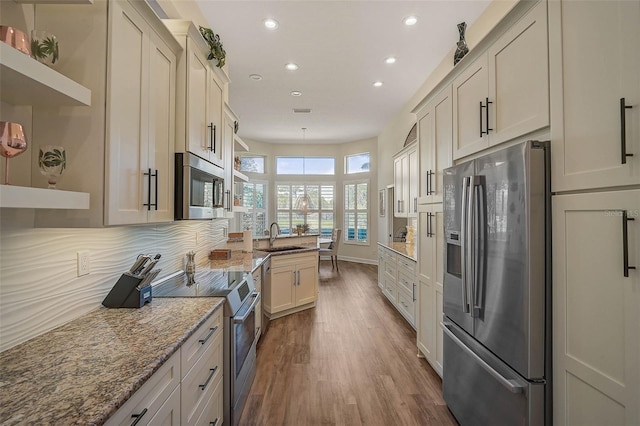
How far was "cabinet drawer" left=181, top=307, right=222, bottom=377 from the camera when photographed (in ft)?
4.41

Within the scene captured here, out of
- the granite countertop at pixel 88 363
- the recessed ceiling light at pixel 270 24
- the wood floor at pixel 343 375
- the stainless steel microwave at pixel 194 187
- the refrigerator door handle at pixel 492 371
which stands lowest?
the wood floor at pixel 343 375

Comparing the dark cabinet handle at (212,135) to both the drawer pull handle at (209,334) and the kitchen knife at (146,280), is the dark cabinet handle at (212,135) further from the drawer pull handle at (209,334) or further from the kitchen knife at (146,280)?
the drawer pull handle at (209,334)

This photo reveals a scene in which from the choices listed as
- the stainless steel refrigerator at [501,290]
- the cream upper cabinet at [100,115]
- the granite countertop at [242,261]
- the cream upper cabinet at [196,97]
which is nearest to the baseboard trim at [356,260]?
the granite countertop at [242,261]

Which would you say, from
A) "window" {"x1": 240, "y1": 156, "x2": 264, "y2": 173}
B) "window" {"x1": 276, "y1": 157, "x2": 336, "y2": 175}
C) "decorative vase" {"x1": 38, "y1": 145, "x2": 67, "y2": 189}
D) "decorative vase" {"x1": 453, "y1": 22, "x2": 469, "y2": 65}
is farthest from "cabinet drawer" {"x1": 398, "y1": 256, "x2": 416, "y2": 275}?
"window" {"x1": 240, "y1": 156, "x2": 264, "y2": 173}

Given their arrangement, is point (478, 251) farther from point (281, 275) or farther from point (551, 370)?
point (281, 275)

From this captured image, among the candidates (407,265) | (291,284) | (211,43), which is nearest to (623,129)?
(211,43)

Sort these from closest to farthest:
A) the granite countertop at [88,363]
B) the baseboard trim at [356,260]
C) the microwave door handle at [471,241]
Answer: the granite countertop at [88,363]
the microwave door handle at [471,241]
the baseboard trim at [356,260]

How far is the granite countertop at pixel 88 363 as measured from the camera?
79 centimetres

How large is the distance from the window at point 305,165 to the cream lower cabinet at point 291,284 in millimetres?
5134

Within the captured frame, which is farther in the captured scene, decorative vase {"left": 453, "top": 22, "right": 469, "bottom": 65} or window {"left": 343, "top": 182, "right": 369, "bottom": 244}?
window {"left": 343, "top": 182, "right": 369, "bottom": 244}

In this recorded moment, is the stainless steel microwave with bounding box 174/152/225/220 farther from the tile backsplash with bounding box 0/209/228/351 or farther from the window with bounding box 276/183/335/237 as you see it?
the window with bounding box 276/183/335/237

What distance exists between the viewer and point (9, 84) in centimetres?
96

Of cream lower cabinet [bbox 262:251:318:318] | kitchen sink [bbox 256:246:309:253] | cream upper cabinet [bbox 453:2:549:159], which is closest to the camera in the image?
cream upper cabinet [bbox 453:2:549:159]

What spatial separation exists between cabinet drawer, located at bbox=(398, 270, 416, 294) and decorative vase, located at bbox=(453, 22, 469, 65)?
2.35 metres
